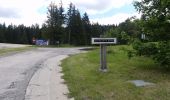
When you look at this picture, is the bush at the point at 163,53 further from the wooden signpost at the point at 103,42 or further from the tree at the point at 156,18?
the wooden signpost at the point at 103,42

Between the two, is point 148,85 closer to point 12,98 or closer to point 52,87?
point 52,87

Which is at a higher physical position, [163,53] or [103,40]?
[103,40]

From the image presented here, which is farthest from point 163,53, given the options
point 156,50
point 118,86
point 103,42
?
point 118,86

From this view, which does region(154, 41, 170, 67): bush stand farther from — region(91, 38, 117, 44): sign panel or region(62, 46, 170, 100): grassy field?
region(91, 38, 117, 44): sign panel

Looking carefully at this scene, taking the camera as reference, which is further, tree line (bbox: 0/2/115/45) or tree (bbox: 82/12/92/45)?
tree (bbox: 82/12/92/45)

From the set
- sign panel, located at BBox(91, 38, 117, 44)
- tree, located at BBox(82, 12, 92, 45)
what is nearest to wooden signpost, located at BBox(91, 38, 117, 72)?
sign panel, located at BBox(91, 38, 117, 44)

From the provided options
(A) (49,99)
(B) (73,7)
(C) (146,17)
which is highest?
(B) (73,7)

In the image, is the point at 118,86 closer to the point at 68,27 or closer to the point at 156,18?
the point at 156,18

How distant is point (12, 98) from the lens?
9859 mm

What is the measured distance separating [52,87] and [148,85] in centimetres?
291

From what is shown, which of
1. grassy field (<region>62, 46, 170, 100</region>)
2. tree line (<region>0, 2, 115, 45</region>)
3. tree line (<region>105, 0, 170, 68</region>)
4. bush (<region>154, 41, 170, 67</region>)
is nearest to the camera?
grassy field (<region>62, 46, 170, 100</region>)

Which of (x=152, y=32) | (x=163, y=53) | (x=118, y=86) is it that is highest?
(x=152, y=32)

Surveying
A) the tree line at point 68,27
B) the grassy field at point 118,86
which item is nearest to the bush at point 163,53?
the grassy field at point 118,86

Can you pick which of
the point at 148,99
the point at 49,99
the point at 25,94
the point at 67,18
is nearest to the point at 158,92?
the point at 148,99
